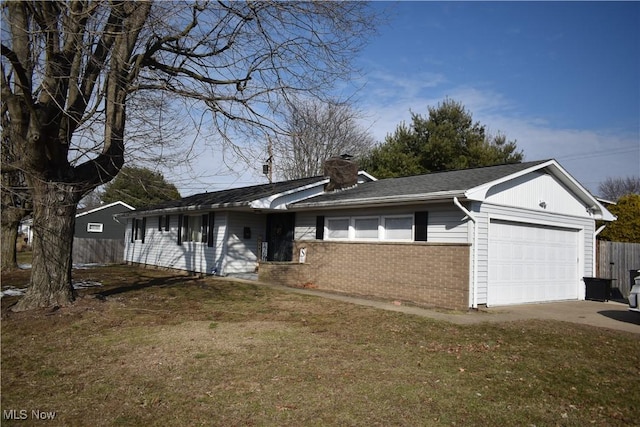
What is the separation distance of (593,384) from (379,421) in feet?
10.3

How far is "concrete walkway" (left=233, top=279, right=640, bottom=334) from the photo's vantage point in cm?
1023

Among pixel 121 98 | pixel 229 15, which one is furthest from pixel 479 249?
pixel 121 98

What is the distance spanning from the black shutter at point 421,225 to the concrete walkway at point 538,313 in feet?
6.04

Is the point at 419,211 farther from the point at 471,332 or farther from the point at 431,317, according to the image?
the point at 471,332

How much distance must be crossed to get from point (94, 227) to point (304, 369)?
37.4m

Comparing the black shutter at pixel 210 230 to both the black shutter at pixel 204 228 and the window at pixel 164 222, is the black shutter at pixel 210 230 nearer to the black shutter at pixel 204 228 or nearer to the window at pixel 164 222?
the black shutter at pixel 204 228

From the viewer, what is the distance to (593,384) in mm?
5867

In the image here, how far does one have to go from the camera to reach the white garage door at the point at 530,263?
12.4 meters

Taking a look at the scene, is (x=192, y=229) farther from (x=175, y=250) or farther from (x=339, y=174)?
(x=339, y=174)

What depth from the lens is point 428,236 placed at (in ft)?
40.7

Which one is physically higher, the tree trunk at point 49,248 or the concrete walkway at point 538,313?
the tree trunk at point 49,248

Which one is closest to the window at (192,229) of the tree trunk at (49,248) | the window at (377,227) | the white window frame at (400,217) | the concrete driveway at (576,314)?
the window at (377,227)

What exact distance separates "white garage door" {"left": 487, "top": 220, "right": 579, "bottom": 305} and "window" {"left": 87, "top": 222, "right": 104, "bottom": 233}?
34.9m

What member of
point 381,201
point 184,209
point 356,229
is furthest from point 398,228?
point 184,209
